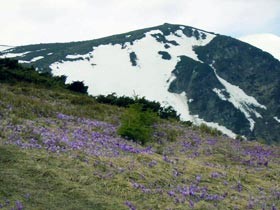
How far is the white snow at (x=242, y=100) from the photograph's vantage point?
112 metres

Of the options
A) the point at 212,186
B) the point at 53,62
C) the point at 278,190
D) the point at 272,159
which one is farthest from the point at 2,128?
the point at 53,62

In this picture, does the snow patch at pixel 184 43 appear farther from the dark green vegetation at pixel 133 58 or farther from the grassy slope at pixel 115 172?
the grassy slope at pixel 115 172

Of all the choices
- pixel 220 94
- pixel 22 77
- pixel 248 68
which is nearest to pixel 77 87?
pixel 22 77

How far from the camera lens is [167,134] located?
2016 cm

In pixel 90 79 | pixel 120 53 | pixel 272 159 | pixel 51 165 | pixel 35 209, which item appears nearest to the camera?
pixel 35 209

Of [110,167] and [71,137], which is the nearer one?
[110,167]

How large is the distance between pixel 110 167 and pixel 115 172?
0.34 metres

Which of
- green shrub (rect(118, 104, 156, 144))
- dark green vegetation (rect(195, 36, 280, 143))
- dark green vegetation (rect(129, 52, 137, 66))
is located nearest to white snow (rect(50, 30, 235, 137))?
dark green vegetation (rect(129, 52, 137, 66))

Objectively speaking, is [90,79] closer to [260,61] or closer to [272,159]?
[260,61]

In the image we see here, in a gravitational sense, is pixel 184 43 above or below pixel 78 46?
above

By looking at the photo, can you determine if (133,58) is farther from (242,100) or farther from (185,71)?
(242,100)

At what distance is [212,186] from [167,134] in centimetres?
734

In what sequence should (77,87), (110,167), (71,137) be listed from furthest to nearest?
1. (77,87)
2. (71,137)
3. (110,167)

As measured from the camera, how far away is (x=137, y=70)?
133 m
